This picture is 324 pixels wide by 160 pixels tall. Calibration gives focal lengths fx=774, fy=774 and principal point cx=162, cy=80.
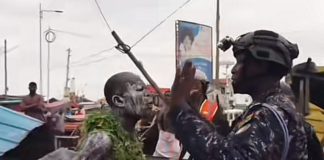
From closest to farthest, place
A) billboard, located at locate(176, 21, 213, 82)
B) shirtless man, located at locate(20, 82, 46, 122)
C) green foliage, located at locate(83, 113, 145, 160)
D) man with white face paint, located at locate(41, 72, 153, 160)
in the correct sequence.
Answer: green foliage, located at locate(83, 113, 145, 160), man with white face paint, located at locate(41, 72, 153, 160), shirtless man, located at locate(20, 82, 46, 122), billboard, located at locate(176, 21, 213, 82)

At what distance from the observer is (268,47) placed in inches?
121

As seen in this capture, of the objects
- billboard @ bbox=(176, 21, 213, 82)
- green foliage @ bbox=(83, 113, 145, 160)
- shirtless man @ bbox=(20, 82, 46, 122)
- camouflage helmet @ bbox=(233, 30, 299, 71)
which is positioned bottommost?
shirtless man @ bbox=(20, 82, 46, 122)

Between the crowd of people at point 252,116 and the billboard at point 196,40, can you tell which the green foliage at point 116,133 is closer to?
the crowd of people at point 252,116

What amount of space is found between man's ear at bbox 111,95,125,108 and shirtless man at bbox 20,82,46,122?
7.52m

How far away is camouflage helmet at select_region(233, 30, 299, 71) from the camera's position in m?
3.05

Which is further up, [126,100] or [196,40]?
[196,40]

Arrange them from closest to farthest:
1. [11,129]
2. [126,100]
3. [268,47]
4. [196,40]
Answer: [268,47], [126,100], [11,129], [196,40]

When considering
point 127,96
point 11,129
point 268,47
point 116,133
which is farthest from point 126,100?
point 11,129

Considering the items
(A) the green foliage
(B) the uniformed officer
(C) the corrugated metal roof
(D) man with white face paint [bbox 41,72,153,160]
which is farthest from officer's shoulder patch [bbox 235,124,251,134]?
(C) the corrugated metal roof

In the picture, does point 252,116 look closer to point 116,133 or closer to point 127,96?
point 116,133

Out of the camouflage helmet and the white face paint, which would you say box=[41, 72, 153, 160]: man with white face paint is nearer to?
the white face paint

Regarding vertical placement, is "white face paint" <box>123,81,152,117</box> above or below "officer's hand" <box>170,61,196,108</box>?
below

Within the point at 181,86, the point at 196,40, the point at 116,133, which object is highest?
the point at 196,40

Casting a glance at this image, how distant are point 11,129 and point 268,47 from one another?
3.41m
